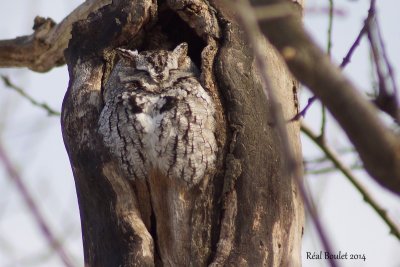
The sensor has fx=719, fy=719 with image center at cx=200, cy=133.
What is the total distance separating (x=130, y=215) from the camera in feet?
12.7

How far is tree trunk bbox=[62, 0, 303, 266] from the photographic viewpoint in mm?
3779

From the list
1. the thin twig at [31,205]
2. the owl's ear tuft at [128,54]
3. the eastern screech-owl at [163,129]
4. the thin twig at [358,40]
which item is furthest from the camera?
the owl's ear tuft at [128,54]

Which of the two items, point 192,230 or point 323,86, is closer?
point 323,86

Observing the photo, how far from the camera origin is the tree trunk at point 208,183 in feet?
12.4

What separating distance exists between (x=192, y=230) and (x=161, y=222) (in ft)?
0.69

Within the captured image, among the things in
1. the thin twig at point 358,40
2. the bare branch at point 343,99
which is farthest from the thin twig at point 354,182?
the bare branch at point 343,99

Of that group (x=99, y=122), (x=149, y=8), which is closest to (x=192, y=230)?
(x=99, y=122)

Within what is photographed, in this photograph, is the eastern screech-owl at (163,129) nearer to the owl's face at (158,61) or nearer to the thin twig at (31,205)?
the owl's face at (158,61)

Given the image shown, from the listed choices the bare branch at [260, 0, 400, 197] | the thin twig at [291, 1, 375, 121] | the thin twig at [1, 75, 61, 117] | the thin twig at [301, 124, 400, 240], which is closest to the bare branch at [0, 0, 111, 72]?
the thin twig at [1, 75, 61, 117]

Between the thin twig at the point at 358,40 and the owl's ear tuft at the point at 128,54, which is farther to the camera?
the owl's ear tuft at the point at 128,54

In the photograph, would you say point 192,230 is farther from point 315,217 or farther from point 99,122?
point 315,217

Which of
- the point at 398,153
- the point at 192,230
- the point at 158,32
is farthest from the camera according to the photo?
the point at 158,32

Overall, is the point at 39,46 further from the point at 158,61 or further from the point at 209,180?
the point at 209,180

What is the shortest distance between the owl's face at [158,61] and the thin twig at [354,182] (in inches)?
72.7
